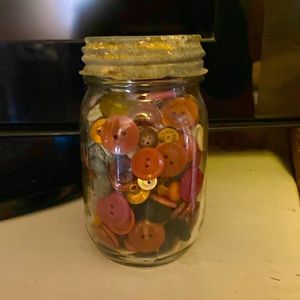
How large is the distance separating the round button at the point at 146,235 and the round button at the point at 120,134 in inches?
2.6

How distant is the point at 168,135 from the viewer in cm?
39

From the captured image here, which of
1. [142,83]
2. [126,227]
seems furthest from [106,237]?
[142,83]

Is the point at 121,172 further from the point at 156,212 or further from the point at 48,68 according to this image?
the point at 48,68

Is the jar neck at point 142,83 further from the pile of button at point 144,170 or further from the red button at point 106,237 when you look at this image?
the red button at point 106,237

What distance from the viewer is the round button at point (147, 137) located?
0.38 m

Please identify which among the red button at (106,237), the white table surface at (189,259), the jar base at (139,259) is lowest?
the white table surface at (189,259)

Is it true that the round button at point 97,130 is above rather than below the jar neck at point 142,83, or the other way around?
below

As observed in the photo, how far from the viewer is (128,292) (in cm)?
37

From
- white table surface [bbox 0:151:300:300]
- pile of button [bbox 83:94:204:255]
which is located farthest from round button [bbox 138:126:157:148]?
white table surface [bbox 0:151:300:300]

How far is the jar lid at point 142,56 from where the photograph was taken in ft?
1.17

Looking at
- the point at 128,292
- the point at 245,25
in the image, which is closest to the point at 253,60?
the point at 245,25

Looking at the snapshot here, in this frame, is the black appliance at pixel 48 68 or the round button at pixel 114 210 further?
the black appliance at pixel 48 68

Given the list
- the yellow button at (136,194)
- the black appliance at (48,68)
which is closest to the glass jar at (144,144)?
the yellow button at (136,194)

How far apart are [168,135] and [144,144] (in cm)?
2
